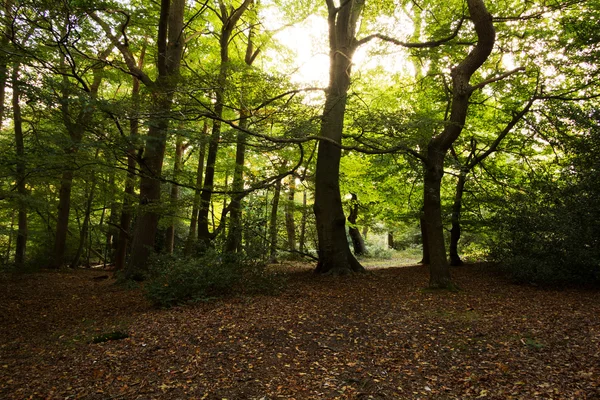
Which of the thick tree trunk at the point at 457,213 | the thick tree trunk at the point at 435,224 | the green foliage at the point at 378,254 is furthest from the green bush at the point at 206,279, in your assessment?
the green foliage at the point at 378,254

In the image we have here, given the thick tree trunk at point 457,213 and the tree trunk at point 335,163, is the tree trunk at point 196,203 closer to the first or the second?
the tree trunk at point 335,163

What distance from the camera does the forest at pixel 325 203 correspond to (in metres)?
4.13

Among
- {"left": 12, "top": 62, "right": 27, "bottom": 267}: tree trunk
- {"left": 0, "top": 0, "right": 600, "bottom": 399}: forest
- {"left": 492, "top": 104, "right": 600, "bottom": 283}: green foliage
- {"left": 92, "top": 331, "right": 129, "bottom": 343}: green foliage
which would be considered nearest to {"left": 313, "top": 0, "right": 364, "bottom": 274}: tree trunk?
{"left": 0, "top": 0, "right": 600, "bottom": 399}: forest

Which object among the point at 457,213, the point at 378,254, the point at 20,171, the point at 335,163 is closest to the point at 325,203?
the point at 335,163

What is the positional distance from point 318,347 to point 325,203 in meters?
5.25

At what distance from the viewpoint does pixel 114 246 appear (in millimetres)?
16578

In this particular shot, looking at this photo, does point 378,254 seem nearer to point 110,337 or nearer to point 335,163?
point 335,163

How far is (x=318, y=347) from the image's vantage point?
180 inches

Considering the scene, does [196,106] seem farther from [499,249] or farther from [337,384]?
[499,249]

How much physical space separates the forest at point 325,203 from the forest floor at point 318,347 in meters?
0.04

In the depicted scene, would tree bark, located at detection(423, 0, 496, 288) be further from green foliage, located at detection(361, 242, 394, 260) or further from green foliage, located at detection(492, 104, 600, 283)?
green foliage, located at detection(361, 242, 394, 260)

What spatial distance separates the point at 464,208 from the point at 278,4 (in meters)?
9.51

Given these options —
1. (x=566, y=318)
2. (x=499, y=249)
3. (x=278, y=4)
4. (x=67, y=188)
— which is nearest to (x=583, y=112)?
(x=499, y=249)

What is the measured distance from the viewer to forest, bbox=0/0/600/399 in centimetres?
413
